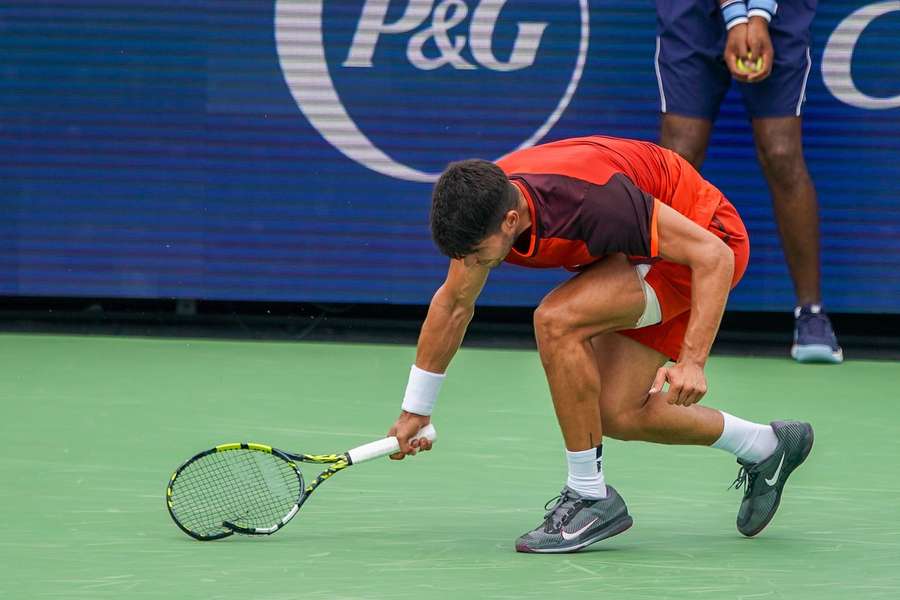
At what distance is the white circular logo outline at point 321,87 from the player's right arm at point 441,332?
3.11m

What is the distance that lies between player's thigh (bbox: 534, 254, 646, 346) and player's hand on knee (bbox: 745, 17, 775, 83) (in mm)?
2818

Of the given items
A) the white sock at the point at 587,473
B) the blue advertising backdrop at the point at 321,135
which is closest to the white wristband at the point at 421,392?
the white sock at the point at 587,473

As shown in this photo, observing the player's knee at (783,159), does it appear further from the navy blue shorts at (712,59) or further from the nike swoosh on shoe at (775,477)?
the nike swoosh on shoe at (775,477)

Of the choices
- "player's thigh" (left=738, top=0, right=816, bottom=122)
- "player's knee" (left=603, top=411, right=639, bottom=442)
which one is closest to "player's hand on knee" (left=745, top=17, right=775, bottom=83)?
"player's thigh" (left=738, top=0, right=816, bottom=122)

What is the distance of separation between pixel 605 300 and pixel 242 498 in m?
1.03

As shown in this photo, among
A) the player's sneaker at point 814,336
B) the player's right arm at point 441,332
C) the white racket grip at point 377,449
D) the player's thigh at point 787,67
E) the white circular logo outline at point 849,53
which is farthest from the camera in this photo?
the white circular logo outline at point 849,53

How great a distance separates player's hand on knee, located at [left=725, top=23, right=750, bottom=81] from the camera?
21.4ft

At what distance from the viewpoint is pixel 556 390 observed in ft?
12.5

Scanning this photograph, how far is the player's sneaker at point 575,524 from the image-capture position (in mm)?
3777

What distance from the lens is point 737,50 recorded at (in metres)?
6.52

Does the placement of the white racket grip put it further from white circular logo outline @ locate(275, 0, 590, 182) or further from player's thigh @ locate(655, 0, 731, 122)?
white circular logo outline @ locate(275, 0, 590, 182)

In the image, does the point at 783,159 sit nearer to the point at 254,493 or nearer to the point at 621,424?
the point at 621,424

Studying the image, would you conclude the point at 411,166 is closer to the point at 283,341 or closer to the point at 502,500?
the point at 283,341

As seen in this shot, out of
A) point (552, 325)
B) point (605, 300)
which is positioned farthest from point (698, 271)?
point (552, 325)
